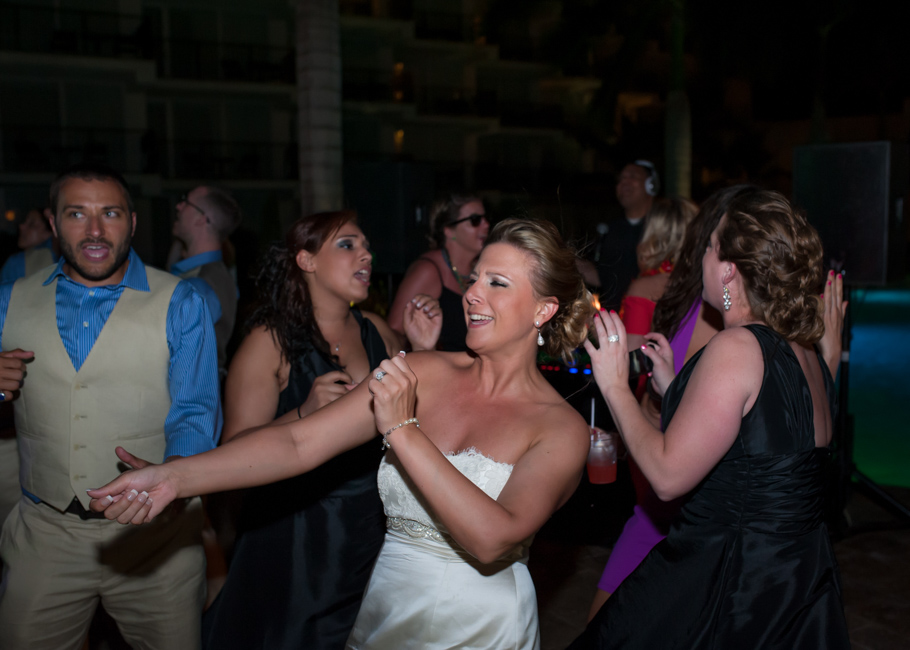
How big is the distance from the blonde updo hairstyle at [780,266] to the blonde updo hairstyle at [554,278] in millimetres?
426

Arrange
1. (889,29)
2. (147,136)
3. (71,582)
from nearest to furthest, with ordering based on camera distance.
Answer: (71,582), (147,136), (889,29)

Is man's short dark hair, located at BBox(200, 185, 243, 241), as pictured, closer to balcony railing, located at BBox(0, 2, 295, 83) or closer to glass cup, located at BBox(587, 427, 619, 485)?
glass cup, located at BBox(587, 427, 619, 485)

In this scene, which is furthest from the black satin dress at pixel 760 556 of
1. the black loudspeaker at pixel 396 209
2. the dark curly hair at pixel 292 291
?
the black loudspeaker at pixel 396 209

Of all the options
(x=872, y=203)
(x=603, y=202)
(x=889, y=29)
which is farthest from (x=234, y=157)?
(x=872, y=203)

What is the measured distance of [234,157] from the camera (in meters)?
19.9

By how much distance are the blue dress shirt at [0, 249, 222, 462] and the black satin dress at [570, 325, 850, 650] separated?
52.8 inches

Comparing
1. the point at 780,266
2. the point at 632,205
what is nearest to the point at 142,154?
the point at 632,205

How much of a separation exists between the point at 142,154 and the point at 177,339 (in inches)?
668

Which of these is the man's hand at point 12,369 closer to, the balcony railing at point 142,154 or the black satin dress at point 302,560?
the black satin dress at point 302,560

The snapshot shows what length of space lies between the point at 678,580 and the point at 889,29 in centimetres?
2147

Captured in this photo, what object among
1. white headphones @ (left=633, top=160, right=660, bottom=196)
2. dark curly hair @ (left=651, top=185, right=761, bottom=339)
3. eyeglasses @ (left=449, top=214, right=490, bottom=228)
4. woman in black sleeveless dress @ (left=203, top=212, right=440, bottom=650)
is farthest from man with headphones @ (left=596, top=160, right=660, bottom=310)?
woman in black sleeveless dress @ (left=203, top=212, right=440, bottom=650)

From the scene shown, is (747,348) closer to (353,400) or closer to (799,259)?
(799,259)

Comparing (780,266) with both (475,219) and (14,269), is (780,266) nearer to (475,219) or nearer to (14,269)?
(475,219)

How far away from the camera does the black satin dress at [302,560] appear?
259 centimetres
